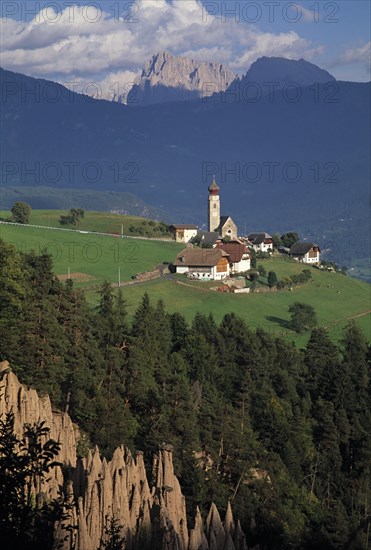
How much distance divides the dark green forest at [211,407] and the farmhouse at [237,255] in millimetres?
61045

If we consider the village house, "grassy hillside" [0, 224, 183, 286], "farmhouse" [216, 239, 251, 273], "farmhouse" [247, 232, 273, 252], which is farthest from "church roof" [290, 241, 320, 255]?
"grassy hillside" [0, 224, 183, 286]

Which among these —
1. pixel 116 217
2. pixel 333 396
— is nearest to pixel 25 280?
pixel 333 396

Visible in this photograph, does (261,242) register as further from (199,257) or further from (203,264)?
(203,264)

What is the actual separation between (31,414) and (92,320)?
2411 centimetres

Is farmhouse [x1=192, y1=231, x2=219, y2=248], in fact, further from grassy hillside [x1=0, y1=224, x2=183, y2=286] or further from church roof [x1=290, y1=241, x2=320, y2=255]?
church roof [x1=290, y1=241, x2=320, y2=255]

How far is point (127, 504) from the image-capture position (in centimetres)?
3769

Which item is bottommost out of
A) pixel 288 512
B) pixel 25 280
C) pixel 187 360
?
pixel 288 512

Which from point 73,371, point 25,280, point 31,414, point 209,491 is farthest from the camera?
point 25,280

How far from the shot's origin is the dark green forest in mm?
50031

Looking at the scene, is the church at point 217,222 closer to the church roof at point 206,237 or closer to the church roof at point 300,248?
the church roof at point 206,237

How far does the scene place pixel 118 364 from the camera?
58.1 meters

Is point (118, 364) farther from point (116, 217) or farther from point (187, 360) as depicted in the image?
point (116, 217)

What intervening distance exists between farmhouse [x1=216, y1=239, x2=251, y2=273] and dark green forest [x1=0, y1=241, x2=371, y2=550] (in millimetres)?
61045

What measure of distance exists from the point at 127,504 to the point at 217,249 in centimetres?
9831
